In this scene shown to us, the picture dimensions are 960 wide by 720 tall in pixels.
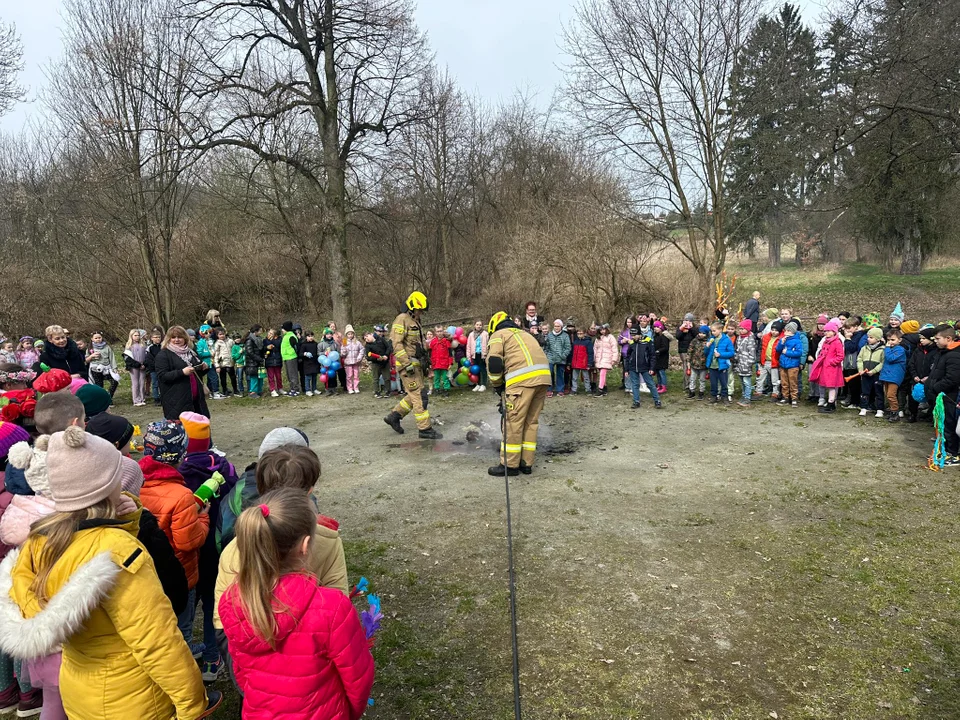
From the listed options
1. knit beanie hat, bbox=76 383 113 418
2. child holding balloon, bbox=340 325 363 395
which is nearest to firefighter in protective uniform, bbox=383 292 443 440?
child holding balloon, bbox=340 325 363 395

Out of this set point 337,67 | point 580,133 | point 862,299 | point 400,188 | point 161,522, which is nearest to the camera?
point 161,522

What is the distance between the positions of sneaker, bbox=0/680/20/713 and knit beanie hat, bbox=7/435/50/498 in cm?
151

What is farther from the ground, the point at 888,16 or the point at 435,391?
the point at 888,16

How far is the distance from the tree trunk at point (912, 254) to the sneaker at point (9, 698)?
3249cm

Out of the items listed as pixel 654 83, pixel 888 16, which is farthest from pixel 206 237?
pixel 888 16

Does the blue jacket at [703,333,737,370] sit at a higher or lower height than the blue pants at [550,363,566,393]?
higher

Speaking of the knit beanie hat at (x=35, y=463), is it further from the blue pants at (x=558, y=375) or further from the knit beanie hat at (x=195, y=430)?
the blue pants at (x=558, y=375)

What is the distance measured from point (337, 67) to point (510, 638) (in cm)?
1776

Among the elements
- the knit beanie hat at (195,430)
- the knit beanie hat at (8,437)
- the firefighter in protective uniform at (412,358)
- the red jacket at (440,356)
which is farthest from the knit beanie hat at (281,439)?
the red jacket at (440,356)

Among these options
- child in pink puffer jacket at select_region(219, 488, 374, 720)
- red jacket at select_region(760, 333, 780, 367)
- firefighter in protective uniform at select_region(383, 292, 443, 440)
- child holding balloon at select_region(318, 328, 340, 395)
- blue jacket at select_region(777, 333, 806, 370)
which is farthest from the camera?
child holding balloon at select_region(318, 328, 340, 395)

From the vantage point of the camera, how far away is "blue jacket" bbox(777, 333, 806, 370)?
10.5m

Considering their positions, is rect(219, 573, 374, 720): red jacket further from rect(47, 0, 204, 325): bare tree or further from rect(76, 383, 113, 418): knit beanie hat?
rect(47, 0, 204, 325): bare tree

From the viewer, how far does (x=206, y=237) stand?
78.6ft

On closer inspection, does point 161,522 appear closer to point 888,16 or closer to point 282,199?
point 888,16
